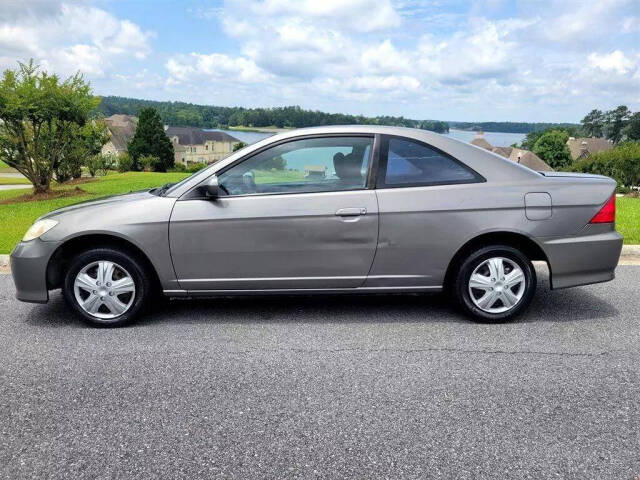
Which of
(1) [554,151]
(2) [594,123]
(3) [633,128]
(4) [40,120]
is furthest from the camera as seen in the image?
(2) [594,123]

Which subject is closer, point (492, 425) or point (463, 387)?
point (492, 425)

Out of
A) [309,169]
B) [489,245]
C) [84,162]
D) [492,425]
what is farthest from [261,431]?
[84,162]

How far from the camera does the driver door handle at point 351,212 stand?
4.15 meters

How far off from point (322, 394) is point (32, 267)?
276 centimetres

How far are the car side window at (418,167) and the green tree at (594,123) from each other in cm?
15594

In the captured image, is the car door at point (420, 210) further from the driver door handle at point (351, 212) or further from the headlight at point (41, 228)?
the headlight at point (41, 228)

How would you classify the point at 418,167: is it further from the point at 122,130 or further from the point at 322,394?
the point at 122,130

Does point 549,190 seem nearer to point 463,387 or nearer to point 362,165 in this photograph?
point 362,165

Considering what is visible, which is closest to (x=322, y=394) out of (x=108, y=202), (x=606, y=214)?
(x=108, y=202)

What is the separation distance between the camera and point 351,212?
4.15 meters

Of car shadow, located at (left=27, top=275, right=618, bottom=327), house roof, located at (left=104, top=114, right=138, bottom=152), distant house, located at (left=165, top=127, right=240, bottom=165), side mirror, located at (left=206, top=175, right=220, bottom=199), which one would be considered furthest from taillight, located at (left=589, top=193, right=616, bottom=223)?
distant house, located at (left=165, top=127, right=240, bottom=165)

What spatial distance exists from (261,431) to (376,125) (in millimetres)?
2810

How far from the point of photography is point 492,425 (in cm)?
280

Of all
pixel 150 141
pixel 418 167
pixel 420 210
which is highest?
pixel 150 141
